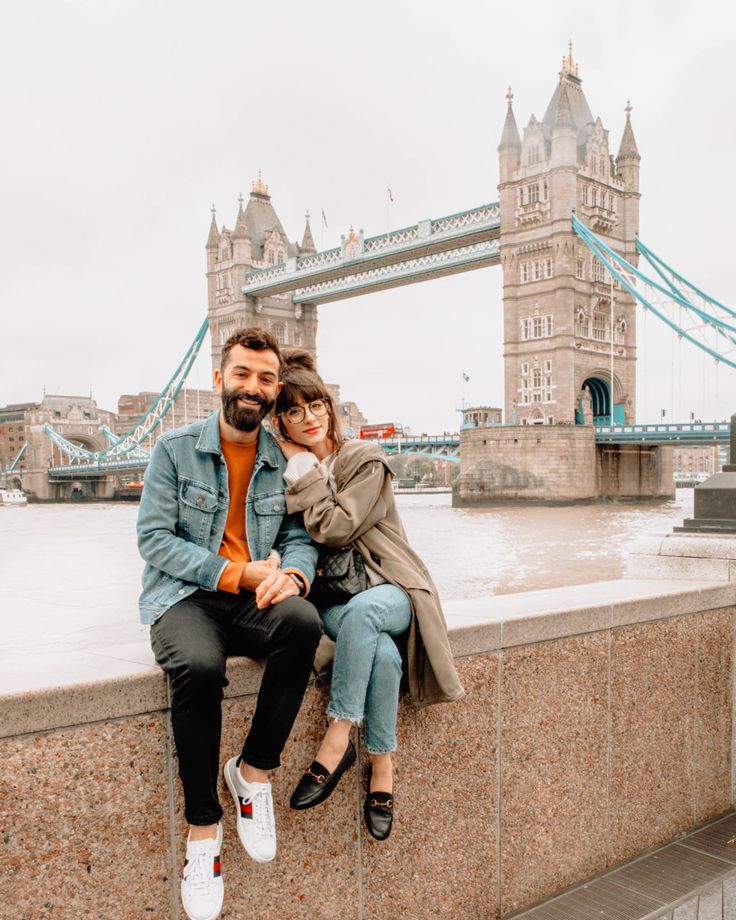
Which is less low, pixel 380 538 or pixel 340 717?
pixel 380 538

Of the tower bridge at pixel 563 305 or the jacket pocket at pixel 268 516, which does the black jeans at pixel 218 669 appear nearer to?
the jacket pocket at pixel 268 516

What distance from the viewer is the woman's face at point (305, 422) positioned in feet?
6.43

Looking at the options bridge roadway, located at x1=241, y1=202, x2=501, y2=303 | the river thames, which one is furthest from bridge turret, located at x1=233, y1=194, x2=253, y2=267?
the river thames

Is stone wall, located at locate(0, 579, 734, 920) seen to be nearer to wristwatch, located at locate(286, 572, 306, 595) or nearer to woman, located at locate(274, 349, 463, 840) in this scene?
woman, located at locate(274, 349, 463, 840)

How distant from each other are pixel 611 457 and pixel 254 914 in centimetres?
3082

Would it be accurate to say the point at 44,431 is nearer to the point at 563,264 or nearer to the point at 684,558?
the point at 563,264

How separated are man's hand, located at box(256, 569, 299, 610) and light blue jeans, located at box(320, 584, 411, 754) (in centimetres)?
14

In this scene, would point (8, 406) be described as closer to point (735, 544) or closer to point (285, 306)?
point (285, 306)

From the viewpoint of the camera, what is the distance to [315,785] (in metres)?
1.71

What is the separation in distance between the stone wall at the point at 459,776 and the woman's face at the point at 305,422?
1.73 ft

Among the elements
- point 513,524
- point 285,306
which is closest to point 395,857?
point 513,524

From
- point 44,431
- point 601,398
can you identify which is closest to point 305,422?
point 601,398

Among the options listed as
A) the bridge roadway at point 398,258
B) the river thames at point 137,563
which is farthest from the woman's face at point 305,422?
the bridge roadway at point 398,258

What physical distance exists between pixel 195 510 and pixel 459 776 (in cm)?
84
